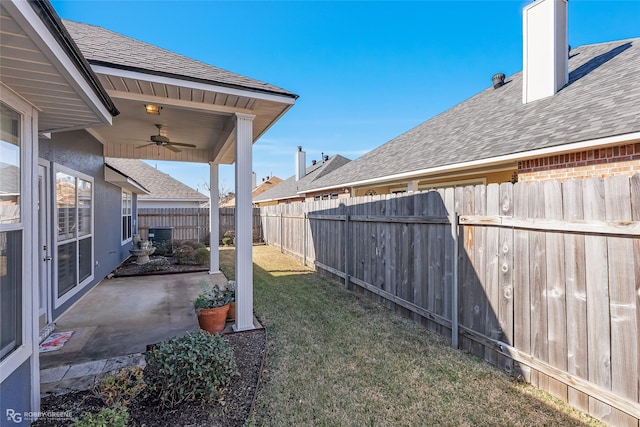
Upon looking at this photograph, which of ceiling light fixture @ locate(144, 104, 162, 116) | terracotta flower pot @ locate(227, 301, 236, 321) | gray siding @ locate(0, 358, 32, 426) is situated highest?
ceiling light fixture @ locate(144, 104, 162, 116)

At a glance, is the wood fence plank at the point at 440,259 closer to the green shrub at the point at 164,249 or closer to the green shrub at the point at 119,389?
the green shrub at the point at 119,389

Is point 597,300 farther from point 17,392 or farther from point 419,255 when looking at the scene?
point 17,392

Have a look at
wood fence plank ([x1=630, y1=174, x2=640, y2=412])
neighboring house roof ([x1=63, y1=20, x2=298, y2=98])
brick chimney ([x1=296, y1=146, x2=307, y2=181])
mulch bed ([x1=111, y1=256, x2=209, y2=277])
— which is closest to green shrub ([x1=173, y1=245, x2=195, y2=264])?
mulch bed ([x1=111, y1=256, x2=209, y2=277])

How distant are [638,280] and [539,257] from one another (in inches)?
28.3

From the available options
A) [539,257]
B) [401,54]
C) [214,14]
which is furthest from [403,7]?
[539,257]

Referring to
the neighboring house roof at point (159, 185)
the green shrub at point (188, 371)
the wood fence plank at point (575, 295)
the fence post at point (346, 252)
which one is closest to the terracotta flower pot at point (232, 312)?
the green shrub at point (188, 371)

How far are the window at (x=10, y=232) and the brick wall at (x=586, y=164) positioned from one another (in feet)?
22.9

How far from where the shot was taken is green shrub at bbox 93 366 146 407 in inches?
96.8

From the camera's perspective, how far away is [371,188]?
37.9 feet

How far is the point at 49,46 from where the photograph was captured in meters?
1.66

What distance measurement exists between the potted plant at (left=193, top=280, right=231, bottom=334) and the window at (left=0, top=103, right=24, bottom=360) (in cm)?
207

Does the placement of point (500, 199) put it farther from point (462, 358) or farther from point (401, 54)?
point (401, 54)

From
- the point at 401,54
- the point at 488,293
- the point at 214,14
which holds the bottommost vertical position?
the point at 488,293

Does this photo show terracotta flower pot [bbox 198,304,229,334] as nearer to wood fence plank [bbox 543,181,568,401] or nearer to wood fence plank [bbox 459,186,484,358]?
wood fence plank [bbox 459,186,484,358]
